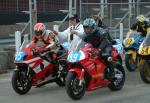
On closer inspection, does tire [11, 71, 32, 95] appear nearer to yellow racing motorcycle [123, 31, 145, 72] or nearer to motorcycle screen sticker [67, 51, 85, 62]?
motorcycle screen sticker [67, 51, 85, 62]

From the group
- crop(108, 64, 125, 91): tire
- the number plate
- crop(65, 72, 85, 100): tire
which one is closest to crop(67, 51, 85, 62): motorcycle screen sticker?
crop(65, 72, 85, 100): tire

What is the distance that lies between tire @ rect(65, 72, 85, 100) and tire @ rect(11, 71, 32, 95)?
4.34ft

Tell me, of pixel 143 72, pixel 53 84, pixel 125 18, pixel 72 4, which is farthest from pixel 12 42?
pixel 143 72

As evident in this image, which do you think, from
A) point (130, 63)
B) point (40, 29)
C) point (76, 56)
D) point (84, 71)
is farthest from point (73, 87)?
point (130, 63)

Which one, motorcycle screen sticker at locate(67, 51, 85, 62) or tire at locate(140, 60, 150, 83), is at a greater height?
motorcycle screen sticker at locate(67, 51, 85, 62)

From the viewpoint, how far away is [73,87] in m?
9.96

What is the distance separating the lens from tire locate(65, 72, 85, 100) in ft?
32.4

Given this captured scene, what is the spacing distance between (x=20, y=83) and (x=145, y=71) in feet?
9.73

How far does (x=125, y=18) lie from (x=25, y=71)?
10134 mm

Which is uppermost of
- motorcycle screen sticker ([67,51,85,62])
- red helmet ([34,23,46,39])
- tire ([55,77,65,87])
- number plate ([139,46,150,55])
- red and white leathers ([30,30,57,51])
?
red helmet ([34,23,46,39])

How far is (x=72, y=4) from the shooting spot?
1939 centimetres

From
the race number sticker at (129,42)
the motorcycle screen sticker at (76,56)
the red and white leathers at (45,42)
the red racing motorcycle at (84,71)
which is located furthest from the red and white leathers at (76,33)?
the race number sticker at (129,42)

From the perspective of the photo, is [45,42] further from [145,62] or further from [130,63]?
[130,63]

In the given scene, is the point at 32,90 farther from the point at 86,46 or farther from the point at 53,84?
the point at 86,46
